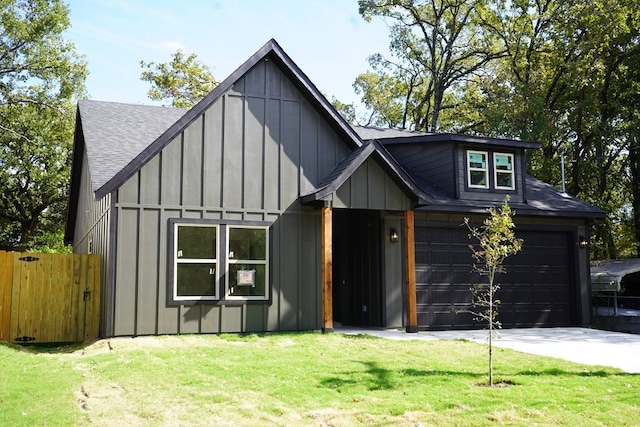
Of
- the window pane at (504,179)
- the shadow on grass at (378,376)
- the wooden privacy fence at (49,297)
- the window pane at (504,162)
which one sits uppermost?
the window pane at (504,162)

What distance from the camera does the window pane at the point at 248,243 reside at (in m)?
11.8

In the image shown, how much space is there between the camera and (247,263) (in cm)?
1188

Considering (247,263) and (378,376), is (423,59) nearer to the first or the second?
(247,263)

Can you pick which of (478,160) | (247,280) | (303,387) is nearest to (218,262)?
(247,280)

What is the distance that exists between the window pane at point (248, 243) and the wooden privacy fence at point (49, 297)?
2800mm

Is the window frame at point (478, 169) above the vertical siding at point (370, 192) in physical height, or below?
above

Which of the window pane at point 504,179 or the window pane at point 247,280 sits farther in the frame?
the window pane at point 504,179

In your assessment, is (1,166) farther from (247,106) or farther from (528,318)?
(528,318)

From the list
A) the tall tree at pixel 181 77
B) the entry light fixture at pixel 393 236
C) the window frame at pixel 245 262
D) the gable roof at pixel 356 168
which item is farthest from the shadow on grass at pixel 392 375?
the tall tree at pixel 181 77

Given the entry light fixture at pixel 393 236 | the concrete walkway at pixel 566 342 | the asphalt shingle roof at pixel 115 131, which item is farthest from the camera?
the entry light fixture at pixel 393 236

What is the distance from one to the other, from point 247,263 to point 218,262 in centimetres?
58

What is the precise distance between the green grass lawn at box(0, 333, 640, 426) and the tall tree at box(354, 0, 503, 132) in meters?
22.5

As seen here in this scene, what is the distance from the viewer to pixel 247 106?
12.3 metres

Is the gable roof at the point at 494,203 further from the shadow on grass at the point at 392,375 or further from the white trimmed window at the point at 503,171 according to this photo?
the shadow on grass at the point at 392,375
